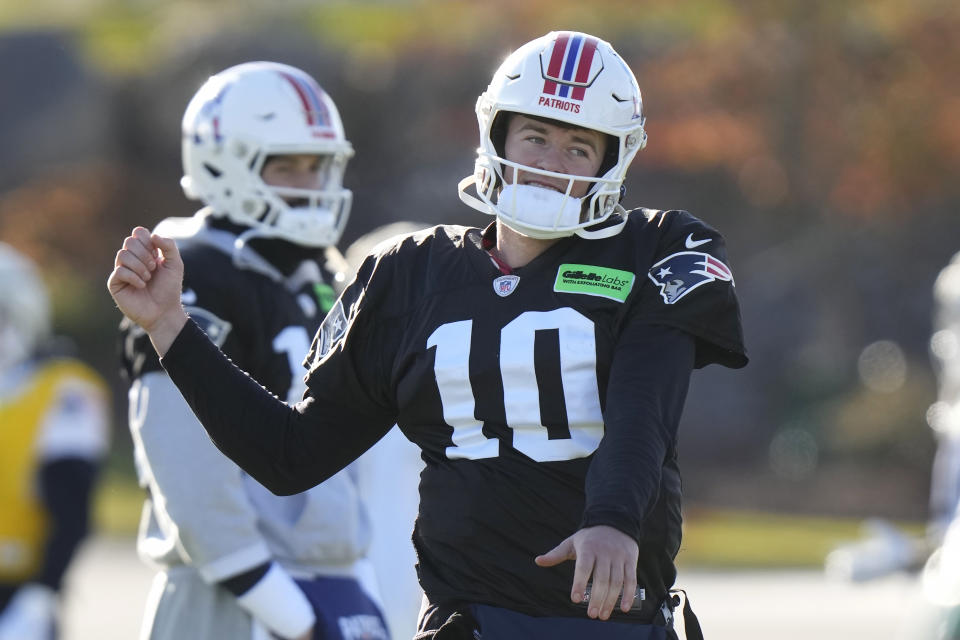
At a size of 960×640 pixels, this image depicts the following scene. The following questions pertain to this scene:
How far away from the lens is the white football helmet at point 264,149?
4.96 meters

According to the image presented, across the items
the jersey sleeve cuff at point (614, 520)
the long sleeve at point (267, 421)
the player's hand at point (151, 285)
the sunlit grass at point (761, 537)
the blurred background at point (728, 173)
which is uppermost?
the blurred background at point (728, 173)

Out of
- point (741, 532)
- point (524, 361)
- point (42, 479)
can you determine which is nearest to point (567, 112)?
point (524, 361)

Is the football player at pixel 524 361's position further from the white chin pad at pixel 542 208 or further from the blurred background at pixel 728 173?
the blurred background at pixel 728 173

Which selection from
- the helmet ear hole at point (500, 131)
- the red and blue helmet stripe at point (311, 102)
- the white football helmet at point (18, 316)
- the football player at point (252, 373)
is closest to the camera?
the helmet ear hole at point (500, 131)

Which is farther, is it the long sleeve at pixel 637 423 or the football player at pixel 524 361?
the football player at pixel 524 361

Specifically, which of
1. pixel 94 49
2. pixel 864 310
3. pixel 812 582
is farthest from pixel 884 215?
pixel 94 49

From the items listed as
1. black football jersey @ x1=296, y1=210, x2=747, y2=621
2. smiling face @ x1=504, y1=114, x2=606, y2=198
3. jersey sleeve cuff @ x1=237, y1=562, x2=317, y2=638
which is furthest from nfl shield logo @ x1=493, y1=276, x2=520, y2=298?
jersey sleeve cuff @ x1=237, y1=562, x2=317, y2=638

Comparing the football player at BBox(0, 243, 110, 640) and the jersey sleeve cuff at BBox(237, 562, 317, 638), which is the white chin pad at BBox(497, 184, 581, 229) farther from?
the football player at BBox(0, 243, 110, 640)

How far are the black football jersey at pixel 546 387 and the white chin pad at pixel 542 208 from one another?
7 cm

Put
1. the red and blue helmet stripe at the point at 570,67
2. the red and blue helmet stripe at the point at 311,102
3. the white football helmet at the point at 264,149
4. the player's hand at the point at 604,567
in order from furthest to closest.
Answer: the red and blue helmet stripe at the point at 311,102
the white football helmet at the point at 264,149
the red and blue helmet stripe at the point at 570,67
the player's hand at the point at 604,567

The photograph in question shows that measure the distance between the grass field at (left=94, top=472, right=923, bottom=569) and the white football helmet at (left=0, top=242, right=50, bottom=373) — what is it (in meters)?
8.10

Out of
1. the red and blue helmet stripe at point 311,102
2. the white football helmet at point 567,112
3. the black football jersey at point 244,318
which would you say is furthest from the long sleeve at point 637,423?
the red and blue helmet stripe at point 311,102

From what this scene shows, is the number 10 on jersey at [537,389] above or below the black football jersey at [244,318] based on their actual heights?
below

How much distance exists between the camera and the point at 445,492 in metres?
3.52
